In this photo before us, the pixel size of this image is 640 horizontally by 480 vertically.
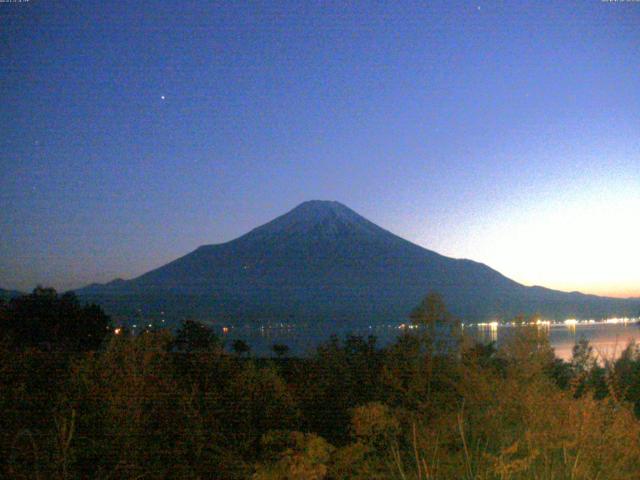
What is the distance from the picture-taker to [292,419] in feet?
23.7

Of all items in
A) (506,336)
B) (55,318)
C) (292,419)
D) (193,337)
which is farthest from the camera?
(55,318)

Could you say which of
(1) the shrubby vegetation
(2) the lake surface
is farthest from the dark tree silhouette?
(1) the shrubby vegetation

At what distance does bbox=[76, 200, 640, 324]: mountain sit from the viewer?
57625 millimetres

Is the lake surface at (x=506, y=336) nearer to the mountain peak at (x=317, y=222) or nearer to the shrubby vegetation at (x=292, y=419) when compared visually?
the shrubby vegetation at (x=292, y=419)

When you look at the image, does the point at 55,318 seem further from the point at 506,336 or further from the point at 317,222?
the point at 317,222

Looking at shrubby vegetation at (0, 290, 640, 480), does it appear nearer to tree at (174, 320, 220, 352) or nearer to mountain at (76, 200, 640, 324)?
tree at (174, 320, 220, 352)

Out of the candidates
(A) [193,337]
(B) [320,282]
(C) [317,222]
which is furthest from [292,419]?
(C) [317,222]

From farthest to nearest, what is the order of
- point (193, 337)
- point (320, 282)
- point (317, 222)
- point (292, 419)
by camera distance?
1. point (317, 222)
2. point (320, 282)
3. point (193, 337)
4. point (292, 419)

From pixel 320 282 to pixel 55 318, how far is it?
59224 mm

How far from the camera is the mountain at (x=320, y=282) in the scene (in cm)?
5762

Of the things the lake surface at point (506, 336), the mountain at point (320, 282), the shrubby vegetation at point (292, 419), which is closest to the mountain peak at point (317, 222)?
the mountain at point (320, 282)

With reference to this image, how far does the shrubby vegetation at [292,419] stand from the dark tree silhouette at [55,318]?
5.15 m

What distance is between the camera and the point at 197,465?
5895 millimetres

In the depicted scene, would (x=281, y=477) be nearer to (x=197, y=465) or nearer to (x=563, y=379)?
(x=197, y=465)
